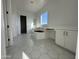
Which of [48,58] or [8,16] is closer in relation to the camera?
Answer: [48,58]

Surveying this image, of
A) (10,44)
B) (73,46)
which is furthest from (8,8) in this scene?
(73,46)

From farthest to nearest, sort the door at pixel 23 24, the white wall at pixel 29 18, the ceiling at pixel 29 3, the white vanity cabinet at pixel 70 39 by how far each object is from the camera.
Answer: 1. the white wall at pixel 29 18
2. the door at pixel 23 24
3. the ceiling at pixel 29 3
4. the white vanity cabinet at pixel 70 39

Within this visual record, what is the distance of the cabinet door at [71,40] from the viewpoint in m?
2.45

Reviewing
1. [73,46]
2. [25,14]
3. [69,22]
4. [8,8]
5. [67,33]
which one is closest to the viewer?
[73,46]

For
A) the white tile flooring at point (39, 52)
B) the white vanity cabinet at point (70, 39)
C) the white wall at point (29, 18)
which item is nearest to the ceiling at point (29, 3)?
the white wall at point (29, 18)

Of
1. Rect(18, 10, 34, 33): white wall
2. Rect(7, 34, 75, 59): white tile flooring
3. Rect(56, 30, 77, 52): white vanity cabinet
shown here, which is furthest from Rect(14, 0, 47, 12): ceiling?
Rect(56, 30, 77, 52): white vanity cabinet

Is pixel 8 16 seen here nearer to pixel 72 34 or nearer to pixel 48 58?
pixel 48 58

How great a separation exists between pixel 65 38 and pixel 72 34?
0.43 meters

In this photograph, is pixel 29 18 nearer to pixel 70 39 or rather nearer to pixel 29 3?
pixel 29 3

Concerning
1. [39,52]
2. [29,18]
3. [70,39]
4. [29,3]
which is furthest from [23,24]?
[70,39]

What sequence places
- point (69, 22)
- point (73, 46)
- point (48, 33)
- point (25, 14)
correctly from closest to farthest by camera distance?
1. point (73, 46)
2. point (69, 22)
3. point (48, 33)
4. point (25, 14)

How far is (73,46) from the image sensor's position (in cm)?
248

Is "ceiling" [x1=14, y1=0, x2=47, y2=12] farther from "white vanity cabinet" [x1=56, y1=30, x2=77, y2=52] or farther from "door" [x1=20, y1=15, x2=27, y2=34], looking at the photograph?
"white vanity cabinet" [x1=56, y1=30, x2=77, y2=52]

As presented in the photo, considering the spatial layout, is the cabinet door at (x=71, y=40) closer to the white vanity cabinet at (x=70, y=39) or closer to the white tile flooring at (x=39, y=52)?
the white vanity cabinet at (x=70, y=39)
